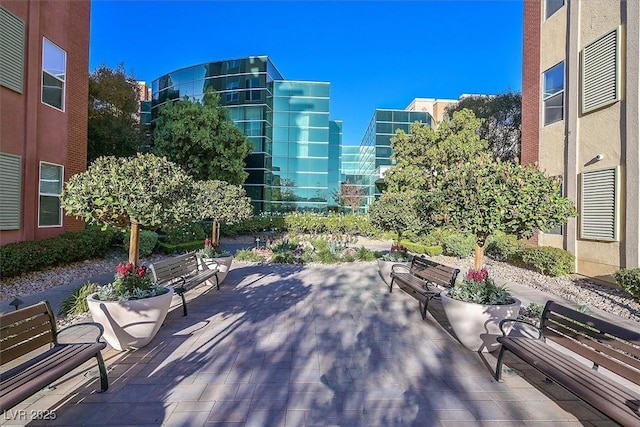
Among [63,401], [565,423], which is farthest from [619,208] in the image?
[63,401]

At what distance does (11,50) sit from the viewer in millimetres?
8539

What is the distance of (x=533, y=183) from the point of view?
469 centimetres

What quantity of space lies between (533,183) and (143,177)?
5.50 meters

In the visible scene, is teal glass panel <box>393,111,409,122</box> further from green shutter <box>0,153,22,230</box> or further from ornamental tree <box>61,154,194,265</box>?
ornamental tree <box>61,154,194,265</box>

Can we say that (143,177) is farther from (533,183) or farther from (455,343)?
(533,183)

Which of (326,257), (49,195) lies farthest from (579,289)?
(49,195)

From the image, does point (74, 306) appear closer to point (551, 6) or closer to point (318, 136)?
point (551, 6)

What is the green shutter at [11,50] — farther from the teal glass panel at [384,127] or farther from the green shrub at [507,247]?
the teal glass panel at [384,127]

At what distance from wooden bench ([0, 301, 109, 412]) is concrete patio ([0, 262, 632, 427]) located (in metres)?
0.44

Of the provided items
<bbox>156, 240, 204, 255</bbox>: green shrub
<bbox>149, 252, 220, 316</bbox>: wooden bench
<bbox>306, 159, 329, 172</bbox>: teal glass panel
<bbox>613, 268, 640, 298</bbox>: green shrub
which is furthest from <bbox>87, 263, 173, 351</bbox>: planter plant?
<bbox>306, 159, 329, 172</bbox>: teal glass panel

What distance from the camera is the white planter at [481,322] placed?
14.3ft

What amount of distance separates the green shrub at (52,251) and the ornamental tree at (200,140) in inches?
341

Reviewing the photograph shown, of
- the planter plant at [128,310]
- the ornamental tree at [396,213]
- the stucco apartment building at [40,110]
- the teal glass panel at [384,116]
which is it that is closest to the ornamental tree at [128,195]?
the planter plant at [128,310]

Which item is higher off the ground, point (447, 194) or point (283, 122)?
point (283, 122)
